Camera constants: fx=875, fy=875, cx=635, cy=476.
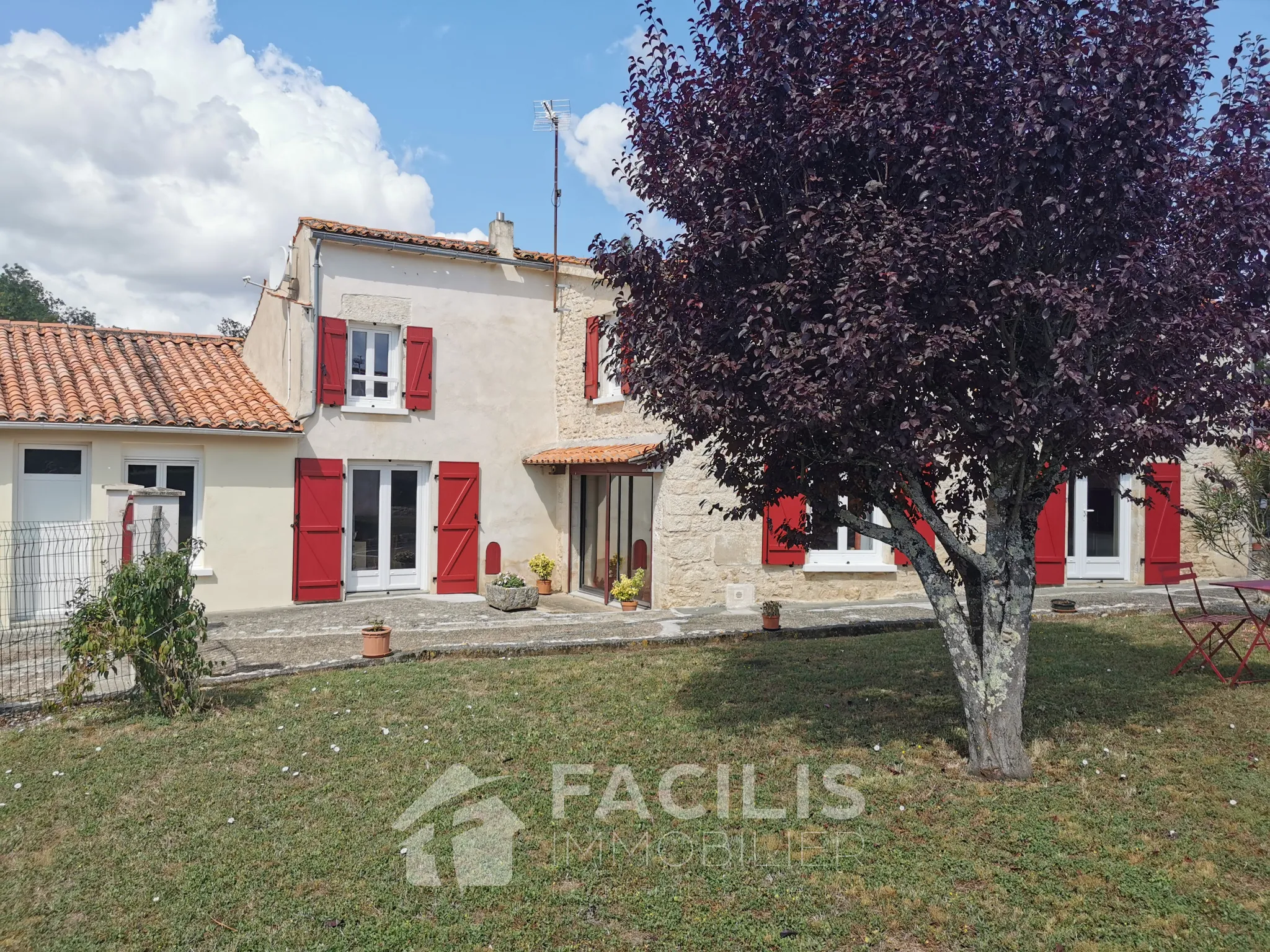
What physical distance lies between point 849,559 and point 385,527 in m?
7.02

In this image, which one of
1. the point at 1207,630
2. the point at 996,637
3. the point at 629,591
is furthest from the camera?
the point at 629,591

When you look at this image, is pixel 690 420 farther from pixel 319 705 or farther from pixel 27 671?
pixel 27 671

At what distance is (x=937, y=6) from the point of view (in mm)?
4473

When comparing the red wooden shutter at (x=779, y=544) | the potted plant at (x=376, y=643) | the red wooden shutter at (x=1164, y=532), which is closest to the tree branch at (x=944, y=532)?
the potted plant at (x=376, y=643)

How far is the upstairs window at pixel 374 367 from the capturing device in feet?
43.9

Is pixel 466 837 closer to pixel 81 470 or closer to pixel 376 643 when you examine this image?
pixel 376 643

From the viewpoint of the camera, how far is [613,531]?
44.9 feet

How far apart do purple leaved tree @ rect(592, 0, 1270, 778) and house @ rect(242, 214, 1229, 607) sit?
6.52m

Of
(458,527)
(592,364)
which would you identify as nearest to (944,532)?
(592,364)

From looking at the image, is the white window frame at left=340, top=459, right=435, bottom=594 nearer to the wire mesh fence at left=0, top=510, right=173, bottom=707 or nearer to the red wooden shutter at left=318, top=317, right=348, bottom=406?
the red wooden shutter at left=318, top=317, right=348, bottom=406

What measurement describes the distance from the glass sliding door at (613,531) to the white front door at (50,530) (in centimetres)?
682

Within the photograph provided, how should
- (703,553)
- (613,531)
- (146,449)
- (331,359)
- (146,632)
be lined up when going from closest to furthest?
(146,632) → (146,449) → (703,553) → (331,359) → (613,531)

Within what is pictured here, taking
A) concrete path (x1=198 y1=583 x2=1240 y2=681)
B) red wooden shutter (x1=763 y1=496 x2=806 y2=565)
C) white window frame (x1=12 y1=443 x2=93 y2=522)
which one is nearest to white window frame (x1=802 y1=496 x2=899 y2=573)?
red wooden shutter (x1=763 y1=496 x2=806 y2=565)

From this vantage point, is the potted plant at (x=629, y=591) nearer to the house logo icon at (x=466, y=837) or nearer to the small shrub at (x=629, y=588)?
the small shrub at (x=629, y=588)
